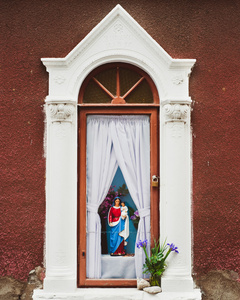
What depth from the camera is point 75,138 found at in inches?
221

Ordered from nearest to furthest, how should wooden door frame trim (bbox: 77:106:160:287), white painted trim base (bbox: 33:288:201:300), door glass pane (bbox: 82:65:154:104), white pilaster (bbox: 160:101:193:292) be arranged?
1. white painted trim base (bbox: 33:288:201:300)
2. white pilaster (bbox: 160:101:193:292)
3. wooden door frame trim (bbox: 77:106:160:287)
4. door glass pane (bbox: 82:65:154:104)

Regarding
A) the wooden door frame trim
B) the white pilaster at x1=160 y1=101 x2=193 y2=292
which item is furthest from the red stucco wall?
the wooden door frame trim

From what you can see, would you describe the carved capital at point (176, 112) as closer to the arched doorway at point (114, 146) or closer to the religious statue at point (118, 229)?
the arched doorway at point (114, 146)

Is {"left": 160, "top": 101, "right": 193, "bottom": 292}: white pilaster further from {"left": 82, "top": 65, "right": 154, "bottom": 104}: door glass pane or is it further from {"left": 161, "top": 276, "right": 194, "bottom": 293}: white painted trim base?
{"left": 82, "top": 65, "right": 154, "bottom": 104}: door glass pane

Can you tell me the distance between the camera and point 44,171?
18.6 ft

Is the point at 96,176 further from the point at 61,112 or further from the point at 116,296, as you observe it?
the point at 116,296

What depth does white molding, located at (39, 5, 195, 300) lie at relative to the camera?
18.0 feet

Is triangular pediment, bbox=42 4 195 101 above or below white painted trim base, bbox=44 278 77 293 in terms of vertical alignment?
above

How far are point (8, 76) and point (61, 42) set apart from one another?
0.85 metres

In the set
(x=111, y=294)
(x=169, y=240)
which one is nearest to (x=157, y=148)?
(x=169, y=240)

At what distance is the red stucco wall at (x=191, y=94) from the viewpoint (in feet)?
18.5

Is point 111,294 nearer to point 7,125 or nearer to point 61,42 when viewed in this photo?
point 7,125

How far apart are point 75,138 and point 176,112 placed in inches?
53.8

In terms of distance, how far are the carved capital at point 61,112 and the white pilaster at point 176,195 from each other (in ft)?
4.08
